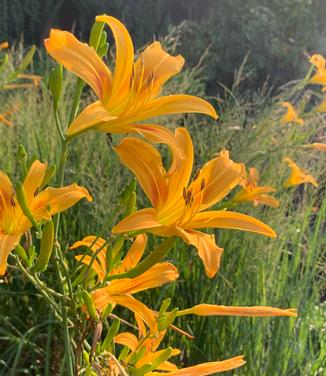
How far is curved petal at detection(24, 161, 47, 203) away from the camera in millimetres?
788

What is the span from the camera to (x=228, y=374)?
1.97m

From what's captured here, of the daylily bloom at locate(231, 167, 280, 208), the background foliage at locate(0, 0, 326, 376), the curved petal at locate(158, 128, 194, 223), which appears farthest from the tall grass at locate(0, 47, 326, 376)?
the curved petal at locate(158, 128, 194, 223)

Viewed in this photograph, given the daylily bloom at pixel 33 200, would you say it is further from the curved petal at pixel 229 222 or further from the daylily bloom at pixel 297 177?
the daylily bloom at pixel 297 177

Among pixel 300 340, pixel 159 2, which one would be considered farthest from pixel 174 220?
pixel 159 2

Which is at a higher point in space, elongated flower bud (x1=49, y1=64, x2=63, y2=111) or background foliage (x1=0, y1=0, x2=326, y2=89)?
elongated flower bud (x1=49, y1=64, x2=63, y2=111)

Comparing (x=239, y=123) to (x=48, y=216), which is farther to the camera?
(x=239, y=123)

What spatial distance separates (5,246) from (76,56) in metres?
0.21

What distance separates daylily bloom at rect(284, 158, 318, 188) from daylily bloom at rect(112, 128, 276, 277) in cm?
146

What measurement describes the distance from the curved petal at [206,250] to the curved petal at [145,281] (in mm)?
95

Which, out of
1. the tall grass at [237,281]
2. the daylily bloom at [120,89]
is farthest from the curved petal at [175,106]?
the tall grass at [237,281]

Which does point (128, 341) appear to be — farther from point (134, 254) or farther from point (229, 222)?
point (229, 222)

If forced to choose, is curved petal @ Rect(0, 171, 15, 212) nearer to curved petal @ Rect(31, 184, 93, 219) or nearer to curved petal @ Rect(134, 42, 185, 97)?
curved petal @ Rect(31, 184, 93, 219)

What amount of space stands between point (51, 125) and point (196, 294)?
1.09 metres

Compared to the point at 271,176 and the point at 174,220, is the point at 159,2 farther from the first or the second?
the point at 174,220
